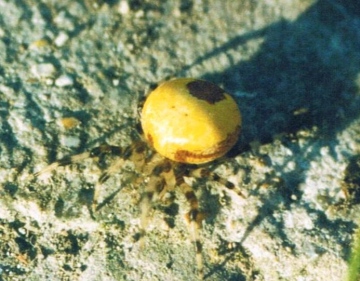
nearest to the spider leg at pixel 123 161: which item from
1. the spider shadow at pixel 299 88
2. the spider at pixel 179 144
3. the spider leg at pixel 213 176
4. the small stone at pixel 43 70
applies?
the spider at pixel 179 144

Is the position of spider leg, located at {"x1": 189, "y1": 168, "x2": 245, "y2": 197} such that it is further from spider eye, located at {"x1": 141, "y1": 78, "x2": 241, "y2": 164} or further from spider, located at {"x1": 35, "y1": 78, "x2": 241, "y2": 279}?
spider eye, located at {"x1": 141, "y1": 78, "x2": 241, "y2": 164}

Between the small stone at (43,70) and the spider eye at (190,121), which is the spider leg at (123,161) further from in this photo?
A: the small stone at (43,70)

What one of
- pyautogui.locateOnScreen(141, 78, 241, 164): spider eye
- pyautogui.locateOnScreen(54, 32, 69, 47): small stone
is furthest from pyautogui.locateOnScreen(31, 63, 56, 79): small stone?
pyautogui.locateOnScreen(141, 78, 241, 164): spider eye

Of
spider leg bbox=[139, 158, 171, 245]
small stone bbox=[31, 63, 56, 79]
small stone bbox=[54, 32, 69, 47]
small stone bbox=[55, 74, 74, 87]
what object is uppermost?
small stone bbox=[54, 32, 69, 47]

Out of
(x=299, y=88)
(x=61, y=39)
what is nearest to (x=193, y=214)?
(x=299, y=88)

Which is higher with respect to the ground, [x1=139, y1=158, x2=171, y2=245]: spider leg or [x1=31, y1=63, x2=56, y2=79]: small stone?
[x1=31, y1=63, x2=56, y2=79]: small stone

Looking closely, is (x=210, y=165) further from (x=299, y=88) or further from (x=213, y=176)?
(x=299, y=88)
